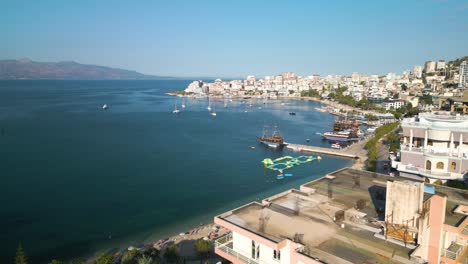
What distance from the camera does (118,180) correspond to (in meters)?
23.4

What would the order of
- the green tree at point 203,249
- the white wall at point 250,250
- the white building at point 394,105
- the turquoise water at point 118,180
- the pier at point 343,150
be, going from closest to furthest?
the white wall at point 250,250, the green tree at point 203,249, the turquoise water at point 118,180, the pier at point 343,150, the white building at point 394,105

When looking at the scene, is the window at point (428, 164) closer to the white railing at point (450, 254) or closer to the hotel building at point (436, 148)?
the hotel building at point (436, 148)

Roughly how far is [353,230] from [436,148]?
901cm

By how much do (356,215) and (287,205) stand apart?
154 cm

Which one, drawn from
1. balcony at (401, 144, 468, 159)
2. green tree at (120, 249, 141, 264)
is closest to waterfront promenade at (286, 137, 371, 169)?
balcony at (401, 144, 468, 159)

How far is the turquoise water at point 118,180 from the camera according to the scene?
15875mm

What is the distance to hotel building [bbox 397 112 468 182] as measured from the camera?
13.1m

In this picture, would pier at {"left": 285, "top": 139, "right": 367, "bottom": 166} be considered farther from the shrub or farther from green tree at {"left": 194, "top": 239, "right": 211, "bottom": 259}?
the shrub

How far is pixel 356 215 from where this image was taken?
7.30 meters

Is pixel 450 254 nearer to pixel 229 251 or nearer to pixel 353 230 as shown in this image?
pixel 353 230

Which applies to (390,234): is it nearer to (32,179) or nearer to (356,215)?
(356,215)

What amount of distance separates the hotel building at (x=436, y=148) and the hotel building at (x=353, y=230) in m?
5.53

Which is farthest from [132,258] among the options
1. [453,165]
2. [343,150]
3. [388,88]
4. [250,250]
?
[388,88]

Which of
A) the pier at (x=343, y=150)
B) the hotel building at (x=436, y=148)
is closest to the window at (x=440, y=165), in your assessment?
the hotel building at (x=436, y=148)
